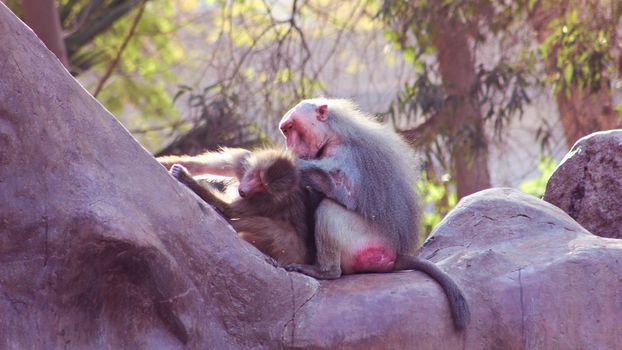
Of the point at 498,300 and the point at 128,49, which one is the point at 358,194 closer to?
the point at 498,300

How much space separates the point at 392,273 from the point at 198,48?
9929mm

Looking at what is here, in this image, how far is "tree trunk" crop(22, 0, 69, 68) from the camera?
305 inches

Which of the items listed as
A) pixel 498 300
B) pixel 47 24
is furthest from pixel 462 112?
pixel 498 300

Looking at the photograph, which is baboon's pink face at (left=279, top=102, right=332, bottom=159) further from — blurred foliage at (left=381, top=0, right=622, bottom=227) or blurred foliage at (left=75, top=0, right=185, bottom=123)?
blurred foliage at (left=75, top=0, right=185, bottom=123)

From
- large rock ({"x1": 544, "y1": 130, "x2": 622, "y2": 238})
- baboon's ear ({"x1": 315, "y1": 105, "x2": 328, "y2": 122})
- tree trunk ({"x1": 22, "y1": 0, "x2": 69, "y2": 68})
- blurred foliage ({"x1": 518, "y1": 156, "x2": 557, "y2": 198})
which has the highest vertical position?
tree trunk ({"x1": 22, "y1": 0, "x2": 69, "y2": 68})

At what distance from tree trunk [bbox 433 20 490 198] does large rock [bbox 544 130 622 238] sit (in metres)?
3.06

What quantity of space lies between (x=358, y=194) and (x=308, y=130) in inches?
16.2

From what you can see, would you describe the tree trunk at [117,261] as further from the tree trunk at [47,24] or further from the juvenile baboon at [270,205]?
the tree trunk at [47,24]

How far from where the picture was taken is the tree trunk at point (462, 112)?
28.0ft

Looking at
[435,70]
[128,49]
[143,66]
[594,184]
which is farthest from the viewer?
[143,66]

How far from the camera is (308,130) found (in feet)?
14.5

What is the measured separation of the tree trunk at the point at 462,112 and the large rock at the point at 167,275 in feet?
13.7

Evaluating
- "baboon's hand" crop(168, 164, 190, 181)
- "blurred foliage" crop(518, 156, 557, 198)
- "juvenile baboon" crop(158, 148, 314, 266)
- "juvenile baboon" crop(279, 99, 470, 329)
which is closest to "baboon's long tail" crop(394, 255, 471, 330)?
"juvenile baboon" crop(279, 99, 470, 329)

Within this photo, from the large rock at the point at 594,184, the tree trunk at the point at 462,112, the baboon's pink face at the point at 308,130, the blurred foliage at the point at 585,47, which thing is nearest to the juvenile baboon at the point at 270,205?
the baboon's pink face at the point at 308,130
